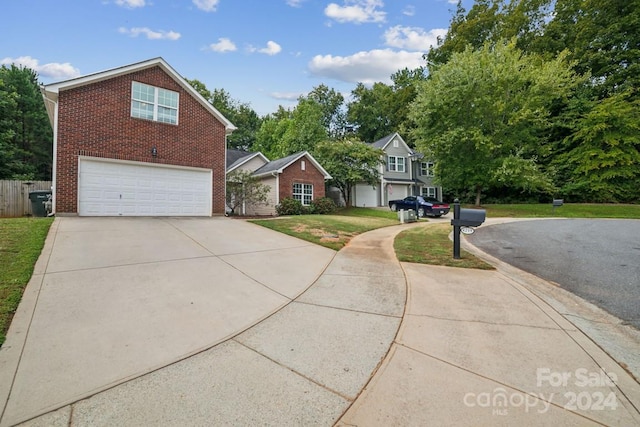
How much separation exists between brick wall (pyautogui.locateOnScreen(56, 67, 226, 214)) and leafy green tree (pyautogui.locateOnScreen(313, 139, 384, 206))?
10928 mm

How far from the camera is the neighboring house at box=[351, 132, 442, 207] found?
86.5 feet

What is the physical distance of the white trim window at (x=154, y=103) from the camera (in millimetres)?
11547

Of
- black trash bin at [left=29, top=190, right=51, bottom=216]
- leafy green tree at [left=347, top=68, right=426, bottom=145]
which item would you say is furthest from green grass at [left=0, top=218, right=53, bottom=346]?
leafy green tree at [left=347, top=68, right=426, bottom=145]

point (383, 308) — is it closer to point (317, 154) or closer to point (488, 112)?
point (317, 154)

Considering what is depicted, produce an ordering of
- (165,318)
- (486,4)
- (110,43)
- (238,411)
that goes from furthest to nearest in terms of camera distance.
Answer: (486,4), (110,43), (165,318), (238,411)

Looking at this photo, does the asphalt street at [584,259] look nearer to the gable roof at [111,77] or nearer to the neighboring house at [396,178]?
the gable roof at [111,77]

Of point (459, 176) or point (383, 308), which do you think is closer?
point (383, 308)

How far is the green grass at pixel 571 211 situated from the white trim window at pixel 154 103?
19.9 m

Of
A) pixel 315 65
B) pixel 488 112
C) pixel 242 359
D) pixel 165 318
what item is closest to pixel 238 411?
pixel 242 359

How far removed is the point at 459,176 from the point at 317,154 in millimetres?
11707

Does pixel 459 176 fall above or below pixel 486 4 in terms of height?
below

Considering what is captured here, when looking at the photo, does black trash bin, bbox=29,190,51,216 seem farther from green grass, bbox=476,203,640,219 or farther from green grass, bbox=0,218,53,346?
green grass, bbox=476,203,640,219

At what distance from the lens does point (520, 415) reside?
77.7 inches

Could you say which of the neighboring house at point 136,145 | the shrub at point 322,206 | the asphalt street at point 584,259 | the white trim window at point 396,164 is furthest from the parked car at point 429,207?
the neighboring house at point 136,145
